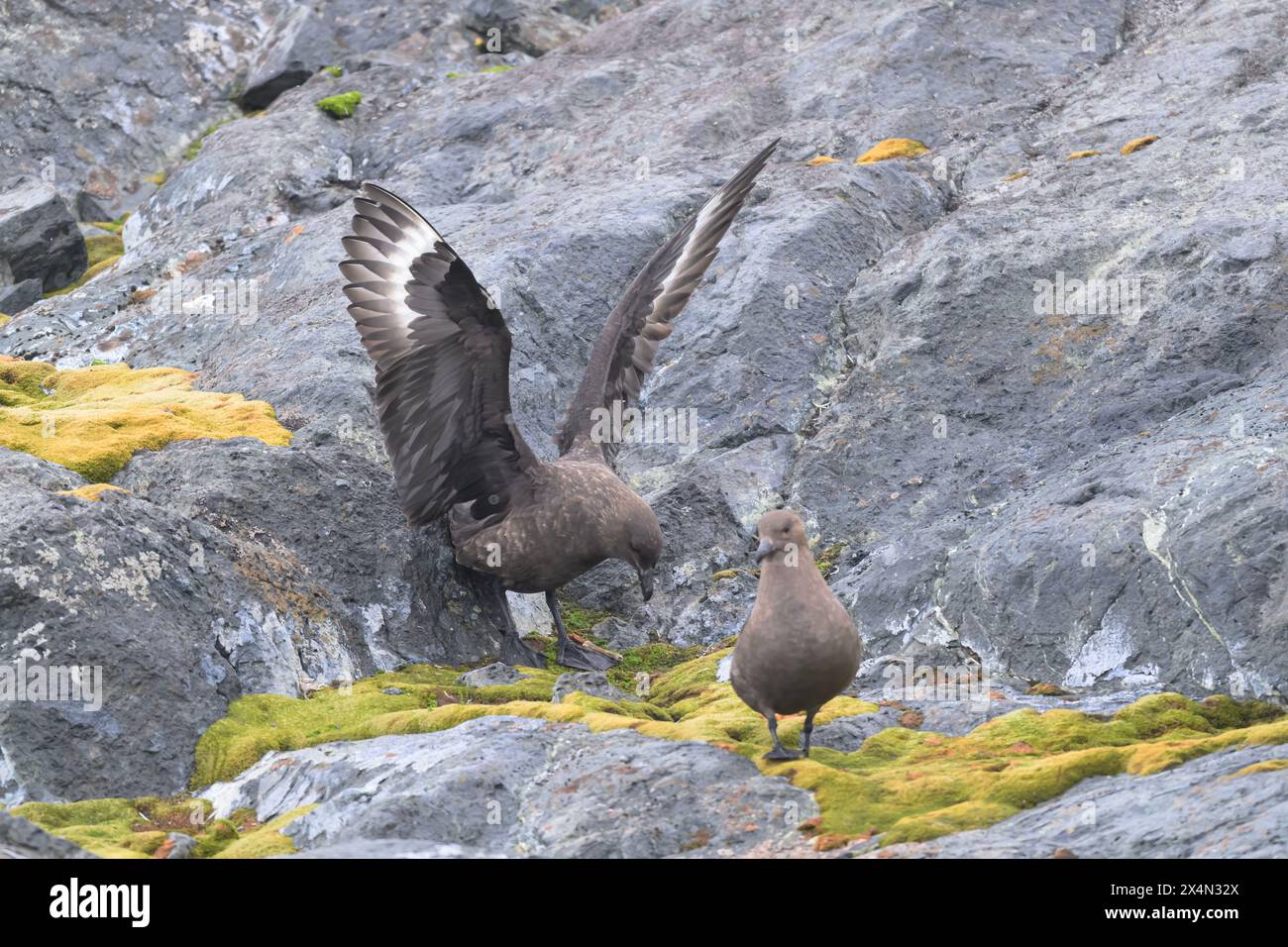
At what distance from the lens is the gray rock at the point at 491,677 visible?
10.6 meters

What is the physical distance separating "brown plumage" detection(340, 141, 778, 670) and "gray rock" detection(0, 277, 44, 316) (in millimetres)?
10141

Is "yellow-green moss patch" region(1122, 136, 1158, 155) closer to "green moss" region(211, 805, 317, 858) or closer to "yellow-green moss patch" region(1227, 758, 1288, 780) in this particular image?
"yellow-green moss patch" region(1227, 758, 1288, 780)

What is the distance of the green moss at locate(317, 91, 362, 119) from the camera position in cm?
2152

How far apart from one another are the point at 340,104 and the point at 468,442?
11.8 m

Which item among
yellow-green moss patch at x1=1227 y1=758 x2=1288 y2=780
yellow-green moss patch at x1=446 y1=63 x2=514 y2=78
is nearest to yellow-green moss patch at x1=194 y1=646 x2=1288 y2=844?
yellow-green moss patch at x1=1227 y1=758 x2=1288 y2=780

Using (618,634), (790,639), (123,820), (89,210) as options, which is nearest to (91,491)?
(123,820)

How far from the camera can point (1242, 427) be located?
10.6m

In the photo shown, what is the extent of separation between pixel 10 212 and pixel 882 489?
46.3ft

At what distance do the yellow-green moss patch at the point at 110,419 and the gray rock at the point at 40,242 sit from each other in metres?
6.19

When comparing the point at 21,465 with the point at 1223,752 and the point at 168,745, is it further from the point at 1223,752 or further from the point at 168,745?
the point at 1223,752

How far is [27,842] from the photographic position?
664 centimetres

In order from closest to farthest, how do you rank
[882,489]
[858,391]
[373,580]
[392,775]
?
[392,775]
[373,580]
[882,489]
[858,391]

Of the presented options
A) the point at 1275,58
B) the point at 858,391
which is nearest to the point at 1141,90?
the point at 1275,58

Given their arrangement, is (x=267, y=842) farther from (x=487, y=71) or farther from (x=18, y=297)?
(x=487, y=71)
